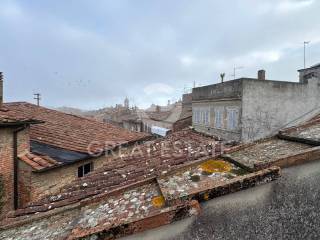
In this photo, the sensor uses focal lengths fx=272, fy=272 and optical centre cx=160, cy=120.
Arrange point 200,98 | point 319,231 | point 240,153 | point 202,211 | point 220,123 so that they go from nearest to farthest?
point 202,211
point 319,231
point 240,153
point 220,123
point 200,98

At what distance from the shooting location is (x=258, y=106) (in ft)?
66.0

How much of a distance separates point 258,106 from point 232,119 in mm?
2110

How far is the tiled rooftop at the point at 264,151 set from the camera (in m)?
3.60

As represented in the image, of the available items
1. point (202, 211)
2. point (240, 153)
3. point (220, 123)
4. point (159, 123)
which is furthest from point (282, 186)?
point (159, 123)

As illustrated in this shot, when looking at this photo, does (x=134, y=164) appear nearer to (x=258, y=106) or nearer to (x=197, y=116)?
(x=258, y=106)

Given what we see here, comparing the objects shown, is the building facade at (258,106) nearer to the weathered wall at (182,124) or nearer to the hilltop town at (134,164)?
the hilltop town at (134,164)

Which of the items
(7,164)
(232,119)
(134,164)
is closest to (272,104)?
(232,119)

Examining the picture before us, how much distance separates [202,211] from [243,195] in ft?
1.62

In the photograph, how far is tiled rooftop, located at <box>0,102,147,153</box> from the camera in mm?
10693

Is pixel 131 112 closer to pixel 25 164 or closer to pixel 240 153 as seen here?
pixel 25 164

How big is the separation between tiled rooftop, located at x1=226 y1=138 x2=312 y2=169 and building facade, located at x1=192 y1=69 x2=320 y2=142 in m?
15.3

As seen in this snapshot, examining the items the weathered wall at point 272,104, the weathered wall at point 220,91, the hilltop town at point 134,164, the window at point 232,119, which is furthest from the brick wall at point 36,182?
the weathered wall at point 220,91

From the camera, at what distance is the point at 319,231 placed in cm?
300

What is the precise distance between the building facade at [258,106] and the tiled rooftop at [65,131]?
8618 millimetres
